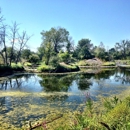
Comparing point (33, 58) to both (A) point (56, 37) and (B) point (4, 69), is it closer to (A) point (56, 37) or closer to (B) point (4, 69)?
(B) point (4, 69)

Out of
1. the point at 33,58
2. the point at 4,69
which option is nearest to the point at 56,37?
the point at 33,58

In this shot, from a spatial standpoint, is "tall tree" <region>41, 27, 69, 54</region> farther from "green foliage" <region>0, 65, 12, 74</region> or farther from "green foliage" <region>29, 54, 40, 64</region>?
"green foliage" <region>0, 65, 12, 74</region>

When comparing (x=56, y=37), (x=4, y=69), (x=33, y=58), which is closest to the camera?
(x=4, y=69)

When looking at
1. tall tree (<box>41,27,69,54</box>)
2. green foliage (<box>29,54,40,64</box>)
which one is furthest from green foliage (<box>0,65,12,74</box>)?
tall tree (<box>41,27,69,54</box>)

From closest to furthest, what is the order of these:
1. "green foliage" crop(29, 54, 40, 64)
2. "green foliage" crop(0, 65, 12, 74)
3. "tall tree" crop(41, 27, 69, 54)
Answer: "green foliage" crop(0, 65, 12, 74)
"green foliage" crop(29, 54, 40, 64)
"tall tree" crop(41, 27, 69, 54)

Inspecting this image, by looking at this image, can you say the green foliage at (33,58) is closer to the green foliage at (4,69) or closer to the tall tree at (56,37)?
the green foliage at (4,69)

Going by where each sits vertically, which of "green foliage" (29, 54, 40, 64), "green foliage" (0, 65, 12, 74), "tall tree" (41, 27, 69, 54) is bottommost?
"green foliage" (0, 65, 12, 74)

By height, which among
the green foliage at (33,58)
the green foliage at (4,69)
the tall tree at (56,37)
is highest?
the tall tree at (56,37)

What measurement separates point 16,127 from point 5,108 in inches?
86.8

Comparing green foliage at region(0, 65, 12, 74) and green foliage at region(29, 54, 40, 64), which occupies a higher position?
green foliage at region(29, 54, 40, 64)

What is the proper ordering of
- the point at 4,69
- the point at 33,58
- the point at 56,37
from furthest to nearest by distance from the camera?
the point at 56,37 < the point at 33,58 < the point at 4,69

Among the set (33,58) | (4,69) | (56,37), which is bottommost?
(4,69)

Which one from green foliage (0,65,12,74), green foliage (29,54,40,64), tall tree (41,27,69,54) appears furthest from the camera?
tall tree (41,27,69,54)

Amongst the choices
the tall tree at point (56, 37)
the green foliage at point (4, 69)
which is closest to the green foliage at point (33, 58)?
the green foliage at point (4, 69)
